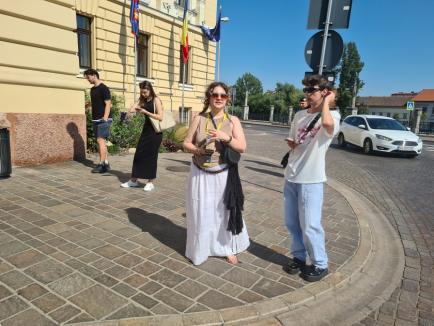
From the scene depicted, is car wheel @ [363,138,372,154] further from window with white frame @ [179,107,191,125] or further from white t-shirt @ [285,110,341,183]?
white t-shirt @ [285,110,341,183]

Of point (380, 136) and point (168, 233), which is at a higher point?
point (380, 136)

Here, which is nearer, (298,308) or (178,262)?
(298,308)

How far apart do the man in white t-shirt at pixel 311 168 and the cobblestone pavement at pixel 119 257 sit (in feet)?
1.23

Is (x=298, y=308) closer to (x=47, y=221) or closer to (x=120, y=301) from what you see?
(x=120, y=301)

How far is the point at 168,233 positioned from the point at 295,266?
1.54 meters

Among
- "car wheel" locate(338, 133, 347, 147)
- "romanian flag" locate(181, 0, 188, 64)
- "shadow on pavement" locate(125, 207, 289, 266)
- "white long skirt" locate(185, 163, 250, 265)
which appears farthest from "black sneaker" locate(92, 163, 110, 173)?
"car wheel" locate(338, 133, 347, 147)

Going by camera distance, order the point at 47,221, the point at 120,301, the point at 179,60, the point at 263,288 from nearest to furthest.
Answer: the point at 120,301 → the point at 263,288 → the point at 47,221 → the point at 179,60

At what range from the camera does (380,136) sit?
1303 centimetres

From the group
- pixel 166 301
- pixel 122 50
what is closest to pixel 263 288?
pixel 166 301

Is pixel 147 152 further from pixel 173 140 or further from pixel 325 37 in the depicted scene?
pixel 173 140

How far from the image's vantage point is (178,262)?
10.6 feet

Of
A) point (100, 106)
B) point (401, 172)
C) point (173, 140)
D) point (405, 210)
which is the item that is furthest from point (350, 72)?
point (100, 106)

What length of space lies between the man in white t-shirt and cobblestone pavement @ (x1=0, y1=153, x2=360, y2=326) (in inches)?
14.8

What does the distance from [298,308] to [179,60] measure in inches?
639
